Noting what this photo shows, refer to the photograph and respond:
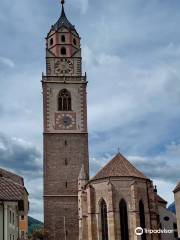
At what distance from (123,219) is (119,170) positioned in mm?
6044

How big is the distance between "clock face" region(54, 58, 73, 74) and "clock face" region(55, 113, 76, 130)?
22.7 feet

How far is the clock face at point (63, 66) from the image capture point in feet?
214

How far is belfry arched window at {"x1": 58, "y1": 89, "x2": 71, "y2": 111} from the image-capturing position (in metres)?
63.1

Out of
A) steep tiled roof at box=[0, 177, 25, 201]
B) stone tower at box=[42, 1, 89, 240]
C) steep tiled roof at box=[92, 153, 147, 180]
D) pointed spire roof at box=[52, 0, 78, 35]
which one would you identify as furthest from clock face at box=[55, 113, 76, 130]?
steep tiled roof at box=[0, 177, 25, 201]

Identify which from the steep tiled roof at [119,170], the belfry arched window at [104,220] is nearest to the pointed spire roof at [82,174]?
the steep tiled roof at [119,170]

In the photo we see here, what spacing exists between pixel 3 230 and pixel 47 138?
33116mm

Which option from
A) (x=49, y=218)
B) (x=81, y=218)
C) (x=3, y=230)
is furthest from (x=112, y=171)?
(x=3, y=230)

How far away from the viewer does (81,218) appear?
5406cm

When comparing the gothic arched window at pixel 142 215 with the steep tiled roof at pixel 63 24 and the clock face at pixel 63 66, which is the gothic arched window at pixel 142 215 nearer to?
the clock face at pixel 63 66

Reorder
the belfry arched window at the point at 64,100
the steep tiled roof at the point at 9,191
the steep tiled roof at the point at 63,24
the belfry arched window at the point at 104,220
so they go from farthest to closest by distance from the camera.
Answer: the steep tiled roof at the point at 63,24
the belfry arched window at the point at 64,100
the belfry arched window at the point at 104,220
the steep tiled roof at the point at 9,191

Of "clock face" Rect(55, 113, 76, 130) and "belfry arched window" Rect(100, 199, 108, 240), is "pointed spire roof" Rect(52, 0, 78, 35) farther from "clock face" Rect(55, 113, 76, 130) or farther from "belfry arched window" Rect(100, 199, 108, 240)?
"belfry arched window" Rect(100, 199, 108, 240)

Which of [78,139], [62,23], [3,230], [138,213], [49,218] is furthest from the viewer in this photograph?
[62,23]

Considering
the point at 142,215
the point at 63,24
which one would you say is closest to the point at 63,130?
the point at 142,215

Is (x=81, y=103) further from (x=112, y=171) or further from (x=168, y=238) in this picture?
(x=168, y=238)
